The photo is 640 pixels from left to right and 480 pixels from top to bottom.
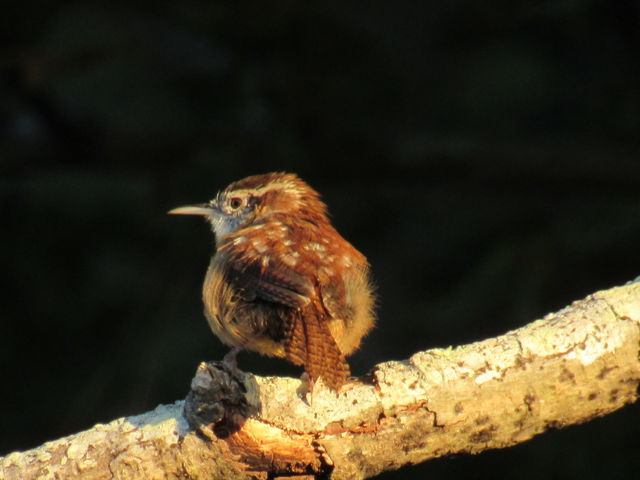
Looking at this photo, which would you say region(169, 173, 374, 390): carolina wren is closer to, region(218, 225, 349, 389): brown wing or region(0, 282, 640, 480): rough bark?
region(218, 225, 349, 389): brown wing

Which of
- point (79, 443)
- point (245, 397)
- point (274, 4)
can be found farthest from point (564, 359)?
point (274, 4)

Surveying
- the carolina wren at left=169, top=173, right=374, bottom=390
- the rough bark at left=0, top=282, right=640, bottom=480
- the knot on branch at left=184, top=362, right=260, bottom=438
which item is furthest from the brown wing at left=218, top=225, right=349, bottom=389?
the knot on branch at left=184, top=362, right=260, bottom=438

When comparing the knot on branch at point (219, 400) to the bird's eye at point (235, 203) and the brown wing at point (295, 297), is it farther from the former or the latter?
the bird's eye at point (235, 203)

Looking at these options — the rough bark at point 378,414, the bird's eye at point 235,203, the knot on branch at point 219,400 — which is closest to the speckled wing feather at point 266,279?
the rough bark at point 378,414

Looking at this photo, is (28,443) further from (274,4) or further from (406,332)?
(274,4)

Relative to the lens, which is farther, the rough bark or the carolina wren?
the carolina wren

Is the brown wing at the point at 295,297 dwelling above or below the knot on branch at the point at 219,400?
above
